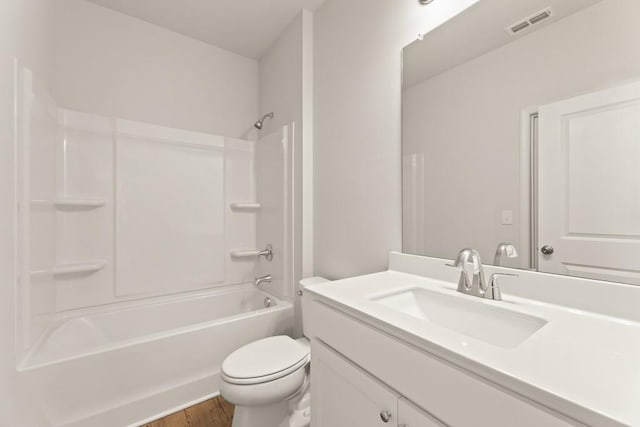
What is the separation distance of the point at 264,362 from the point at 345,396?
22.4 inches

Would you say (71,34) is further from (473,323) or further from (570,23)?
(473,323)

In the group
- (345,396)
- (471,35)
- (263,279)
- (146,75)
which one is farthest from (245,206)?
(471,35)

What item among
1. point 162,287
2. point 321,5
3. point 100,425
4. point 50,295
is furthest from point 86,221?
point 321,5

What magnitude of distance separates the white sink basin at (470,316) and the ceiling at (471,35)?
942 millimetres

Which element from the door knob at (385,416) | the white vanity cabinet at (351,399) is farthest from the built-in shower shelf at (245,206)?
the door knob at (385,416)

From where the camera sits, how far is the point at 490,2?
3.39 ft

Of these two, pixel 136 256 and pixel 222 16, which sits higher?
pixel 222 16

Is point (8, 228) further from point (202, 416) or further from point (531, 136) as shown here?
point (531, 136)

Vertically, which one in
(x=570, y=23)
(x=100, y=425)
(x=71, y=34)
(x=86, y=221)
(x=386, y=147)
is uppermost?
(x=71, y=34)

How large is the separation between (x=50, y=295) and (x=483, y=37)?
255 centimetres

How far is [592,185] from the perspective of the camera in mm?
783

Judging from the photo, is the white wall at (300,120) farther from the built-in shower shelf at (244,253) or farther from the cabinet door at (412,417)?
the cabinet door at (412,417)

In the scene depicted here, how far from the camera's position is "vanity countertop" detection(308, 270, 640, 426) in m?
0.39

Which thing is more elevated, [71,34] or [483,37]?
[71,34]
